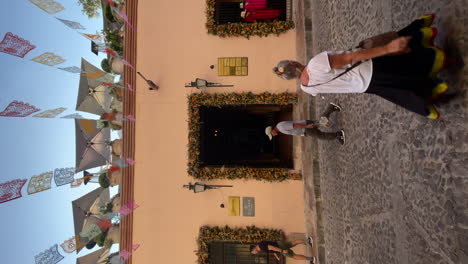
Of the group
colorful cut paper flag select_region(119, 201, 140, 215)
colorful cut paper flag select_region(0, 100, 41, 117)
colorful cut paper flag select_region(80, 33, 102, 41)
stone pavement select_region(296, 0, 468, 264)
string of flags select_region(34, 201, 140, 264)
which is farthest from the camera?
colorful cut paper flag select_region(119, 201, 140, 215)

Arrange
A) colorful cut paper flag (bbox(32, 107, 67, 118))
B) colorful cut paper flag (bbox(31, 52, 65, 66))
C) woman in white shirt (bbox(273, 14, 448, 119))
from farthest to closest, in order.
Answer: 1. colorful cut paper flag (bbox(32, 107, 67, 118))
2. colorful cut paper flag (bbox(31, 52, 65, 66))
3. woman in white shirt (bbox(273, 14, 448, 119))

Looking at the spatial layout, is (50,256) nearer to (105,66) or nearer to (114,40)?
(105,66)

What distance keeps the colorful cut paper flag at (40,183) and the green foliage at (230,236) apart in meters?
4.03

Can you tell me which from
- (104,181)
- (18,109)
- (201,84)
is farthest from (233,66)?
(18,109)

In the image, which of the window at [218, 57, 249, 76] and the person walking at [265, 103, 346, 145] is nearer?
the person walking at [265, 103, 346, 145]

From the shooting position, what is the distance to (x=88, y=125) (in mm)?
7609

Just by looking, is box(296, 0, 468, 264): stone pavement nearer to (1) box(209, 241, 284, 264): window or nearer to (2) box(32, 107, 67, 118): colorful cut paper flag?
(1) box(209, 241, 284, 264): window

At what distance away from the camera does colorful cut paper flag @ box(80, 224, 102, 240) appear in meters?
7.22

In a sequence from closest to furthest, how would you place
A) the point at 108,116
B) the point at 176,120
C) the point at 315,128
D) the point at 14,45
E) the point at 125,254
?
the point at 14,45, the point at 315,128, the point at 108,116, the point at 125,254, the point at 176,120

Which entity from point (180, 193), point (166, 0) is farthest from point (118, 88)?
point (180, 193)

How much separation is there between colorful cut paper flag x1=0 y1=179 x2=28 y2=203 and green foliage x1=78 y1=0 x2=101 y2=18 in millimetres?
5197

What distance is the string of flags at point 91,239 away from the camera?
6.11 metres

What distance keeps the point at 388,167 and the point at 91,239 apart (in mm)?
7154

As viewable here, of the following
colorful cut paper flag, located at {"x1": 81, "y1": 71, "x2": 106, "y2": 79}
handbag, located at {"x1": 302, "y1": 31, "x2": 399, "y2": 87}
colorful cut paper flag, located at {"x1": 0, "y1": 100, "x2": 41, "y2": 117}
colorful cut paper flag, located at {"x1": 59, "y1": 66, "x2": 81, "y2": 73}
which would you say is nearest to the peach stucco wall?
colorful cut paper flag, located at {"x1": 81, "y1": 71, "x2": 106, "y2": 79}
